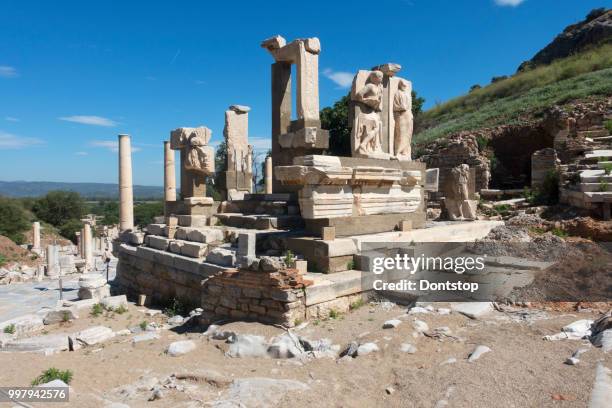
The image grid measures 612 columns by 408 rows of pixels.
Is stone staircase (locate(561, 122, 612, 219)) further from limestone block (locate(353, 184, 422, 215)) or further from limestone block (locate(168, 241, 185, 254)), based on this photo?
limestone block (locate(168, 241, 185, 254))

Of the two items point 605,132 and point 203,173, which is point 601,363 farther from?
point 605,132

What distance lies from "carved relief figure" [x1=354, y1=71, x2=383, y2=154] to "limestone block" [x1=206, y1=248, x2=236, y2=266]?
3064 mm

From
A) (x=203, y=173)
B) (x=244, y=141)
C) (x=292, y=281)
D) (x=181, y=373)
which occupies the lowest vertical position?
(x=181, y=373)

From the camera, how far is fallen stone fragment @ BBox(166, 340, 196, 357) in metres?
4.79

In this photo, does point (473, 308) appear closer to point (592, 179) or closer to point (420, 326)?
point (420, 326)

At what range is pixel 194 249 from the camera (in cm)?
732

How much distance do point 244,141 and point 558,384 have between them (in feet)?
32.6

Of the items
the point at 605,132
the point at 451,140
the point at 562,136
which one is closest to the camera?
the point at 605,132

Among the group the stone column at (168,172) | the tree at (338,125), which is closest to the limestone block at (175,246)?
the stone column at (168,172)

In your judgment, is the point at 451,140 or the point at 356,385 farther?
the point at 451,140

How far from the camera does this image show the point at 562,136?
654 inches

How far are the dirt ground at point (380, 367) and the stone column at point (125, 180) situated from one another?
9270 mm

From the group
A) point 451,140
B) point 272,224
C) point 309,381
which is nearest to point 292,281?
point 309,381

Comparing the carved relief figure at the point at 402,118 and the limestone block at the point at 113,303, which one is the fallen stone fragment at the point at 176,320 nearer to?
the limestone block at the point at 113,303
